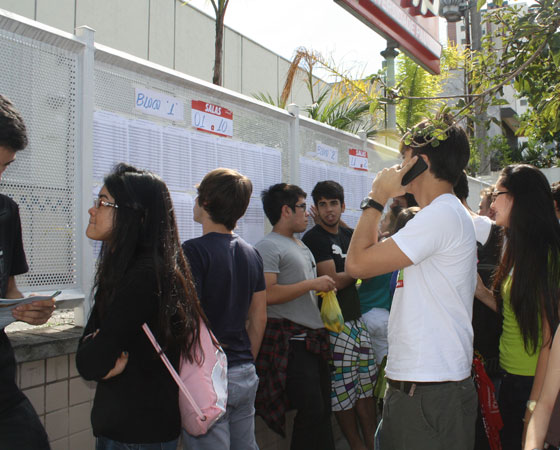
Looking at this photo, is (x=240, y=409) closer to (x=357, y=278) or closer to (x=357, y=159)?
(x=357, y=278)

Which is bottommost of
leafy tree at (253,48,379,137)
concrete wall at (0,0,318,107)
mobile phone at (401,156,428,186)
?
mobile phone at (401,156,428,186)

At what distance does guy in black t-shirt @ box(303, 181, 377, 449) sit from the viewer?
156 inches

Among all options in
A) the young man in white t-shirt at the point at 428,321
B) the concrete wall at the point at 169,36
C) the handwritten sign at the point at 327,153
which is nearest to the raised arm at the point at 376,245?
the young man in white t-shirt at the point at 428,321

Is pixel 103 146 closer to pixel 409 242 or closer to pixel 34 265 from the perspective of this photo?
pixel 34 265

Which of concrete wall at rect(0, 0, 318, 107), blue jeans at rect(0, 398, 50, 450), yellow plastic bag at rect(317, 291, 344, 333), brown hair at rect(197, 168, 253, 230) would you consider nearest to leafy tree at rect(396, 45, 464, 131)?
concrete wall at rect(0, 0, 318, 107)

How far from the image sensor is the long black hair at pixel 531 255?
253 centimetres

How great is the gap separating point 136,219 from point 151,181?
0.17 meters

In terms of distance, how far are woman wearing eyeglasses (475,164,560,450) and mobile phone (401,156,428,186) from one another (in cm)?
74

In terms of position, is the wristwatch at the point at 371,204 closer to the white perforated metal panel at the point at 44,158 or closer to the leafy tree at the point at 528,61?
the leafy tree at the point at 528,61

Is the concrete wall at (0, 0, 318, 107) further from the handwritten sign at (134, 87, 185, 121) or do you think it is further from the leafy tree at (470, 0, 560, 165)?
the leafy tree at (470, 0, 560, 165)

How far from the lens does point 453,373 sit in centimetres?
213

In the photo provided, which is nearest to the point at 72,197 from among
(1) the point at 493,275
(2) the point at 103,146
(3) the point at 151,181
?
(2) the point at 103,146

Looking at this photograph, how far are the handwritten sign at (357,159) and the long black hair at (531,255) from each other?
93.8 inches

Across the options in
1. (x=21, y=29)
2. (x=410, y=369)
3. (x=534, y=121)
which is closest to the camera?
(x=410, y=369)
